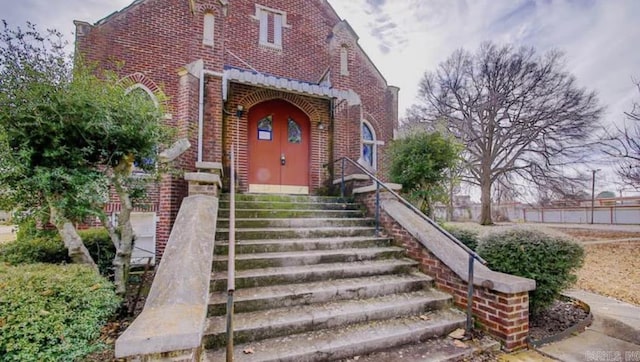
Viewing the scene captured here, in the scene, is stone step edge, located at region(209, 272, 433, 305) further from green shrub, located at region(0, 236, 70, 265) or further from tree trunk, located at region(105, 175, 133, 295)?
green shrub, located at region(0, 236, 70, 265)

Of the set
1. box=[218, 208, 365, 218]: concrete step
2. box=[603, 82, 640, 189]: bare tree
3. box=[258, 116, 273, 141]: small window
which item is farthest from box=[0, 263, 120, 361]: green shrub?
box=[603, 82, 640, 189]: bare tree

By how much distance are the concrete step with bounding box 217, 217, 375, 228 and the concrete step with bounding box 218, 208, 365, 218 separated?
220mm

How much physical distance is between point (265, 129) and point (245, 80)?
1.72 metres

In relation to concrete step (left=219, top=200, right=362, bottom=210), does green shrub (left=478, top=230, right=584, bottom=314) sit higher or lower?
lower

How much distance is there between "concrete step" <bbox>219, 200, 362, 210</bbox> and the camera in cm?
528

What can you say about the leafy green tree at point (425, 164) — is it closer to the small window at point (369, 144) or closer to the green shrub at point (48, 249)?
the small window at point (369, 144)

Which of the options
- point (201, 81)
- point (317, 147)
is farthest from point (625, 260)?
point (201, 81)

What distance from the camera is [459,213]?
3002cm

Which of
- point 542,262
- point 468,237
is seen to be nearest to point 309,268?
point 542,262

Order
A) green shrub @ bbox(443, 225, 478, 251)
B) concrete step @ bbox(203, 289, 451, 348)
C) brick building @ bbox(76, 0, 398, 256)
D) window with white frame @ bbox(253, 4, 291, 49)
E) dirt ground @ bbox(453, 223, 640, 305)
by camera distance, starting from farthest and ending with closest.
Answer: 1. window with white frame @ bbox(253, 4, 291, 49)
2. brick building @ bbox(76, 0, 398, 256)
3. green shrub @ bbox(443, 225, 478, 251)
4. dirt ground @ bbox(453, 223, 640, 305)
5. concrete step @ bbox(203, 289, 451, 348)

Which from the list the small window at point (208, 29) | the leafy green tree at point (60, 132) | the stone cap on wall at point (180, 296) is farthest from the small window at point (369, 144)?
the leafy green tree at point (60, 132)

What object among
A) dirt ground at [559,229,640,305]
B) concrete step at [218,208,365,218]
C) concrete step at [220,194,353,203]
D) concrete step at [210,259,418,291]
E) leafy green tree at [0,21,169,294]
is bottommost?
dirt ground at [559,229,640,305]

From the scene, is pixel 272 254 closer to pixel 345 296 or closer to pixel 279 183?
pixel 345 296

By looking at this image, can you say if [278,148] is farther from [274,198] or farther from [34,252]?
[34,252]
